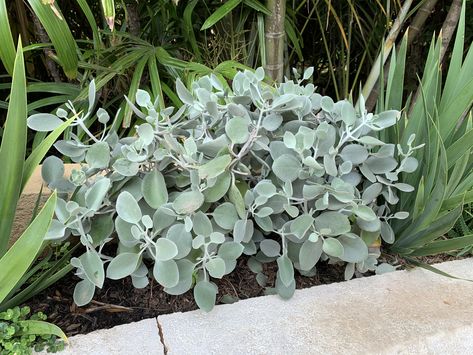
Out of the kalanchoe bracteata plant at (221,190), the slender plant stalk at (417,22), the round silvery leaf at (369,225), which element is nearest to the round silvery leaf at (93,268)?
the kalanchoe bracteata plant at (221,190)

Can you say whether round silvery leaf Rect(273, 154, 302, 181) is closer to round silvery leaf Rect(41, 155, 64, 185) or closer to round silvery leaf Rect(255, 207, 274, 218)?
round silvery leaf Rect(255, 207, 274, 218)

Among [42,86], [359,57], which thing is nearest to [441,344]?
[42,86]

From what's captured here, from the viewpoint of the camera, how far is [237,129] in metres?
0.61

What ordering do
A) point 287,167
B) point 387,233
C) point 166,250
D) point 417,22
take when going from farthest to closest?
point 417,22 → point 387,233 → point 287,167 → point 166,250

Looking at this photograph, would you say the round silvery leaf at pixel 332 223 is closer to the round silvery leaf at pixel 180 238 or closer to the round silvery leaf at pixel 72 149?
the round silvery leaf at pixel 180 238

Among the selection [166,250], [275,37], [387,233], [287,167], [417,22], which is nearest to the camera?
[166,250]

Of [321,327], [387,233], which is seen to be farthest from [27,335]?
[387,233]

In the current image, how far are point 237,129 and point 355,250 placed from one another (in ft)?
0.89

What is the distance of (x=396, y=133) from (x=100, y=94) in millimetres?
932

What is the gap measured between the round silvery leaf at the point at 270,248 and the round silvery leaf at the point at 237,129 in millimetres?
195

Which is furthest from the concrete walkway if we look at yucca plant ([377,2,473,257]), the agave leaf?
the agave leaf

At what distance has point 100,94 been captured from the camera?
136cm

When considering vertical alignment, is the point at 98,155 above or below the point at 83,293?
above

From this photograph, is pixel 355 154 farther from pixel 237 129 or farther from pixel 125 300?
pixel 125 300
